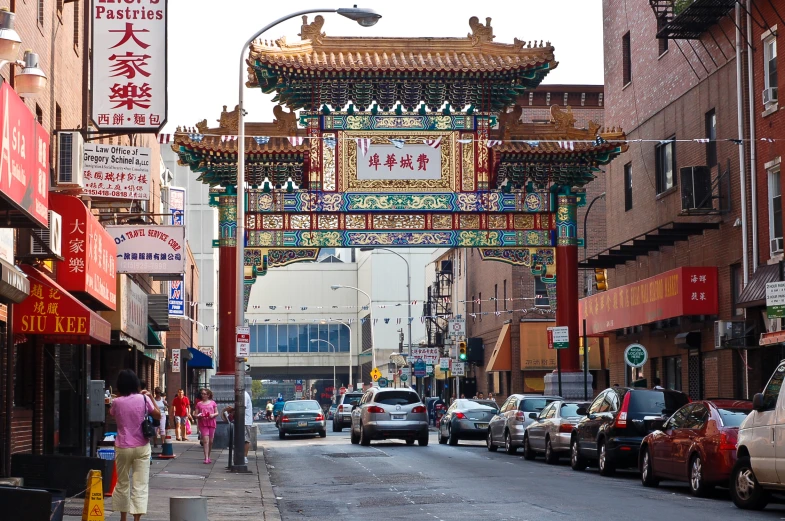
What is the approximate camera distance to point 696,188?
105ft

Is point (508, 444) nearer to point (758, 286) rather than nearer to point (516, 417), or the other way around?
point (516, 417)

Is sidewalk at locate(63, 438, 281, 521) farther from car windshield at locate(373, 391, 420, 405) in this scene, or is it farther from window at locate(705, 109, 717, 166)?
window at locate(705, 109, 717, 166)

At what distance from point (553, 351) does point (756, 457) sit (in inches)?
1640

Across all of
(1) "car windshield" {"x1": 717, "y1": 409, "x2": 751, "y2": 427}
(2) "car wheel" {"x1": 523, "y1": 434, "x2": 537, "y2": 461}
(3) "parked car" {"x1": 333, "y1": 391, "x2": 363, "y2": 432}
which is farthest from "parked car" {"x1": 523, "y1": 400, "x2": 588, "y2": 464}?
(3) "parked car" {"x1": 333, "y1": 391, "x2": 363, "y2": 432}

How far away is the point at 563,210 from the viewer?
37156 millimetres

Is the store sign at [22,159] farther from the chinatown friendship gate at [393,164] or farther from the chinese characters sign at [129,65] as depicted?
the chinatown friendship gate at [393,164]

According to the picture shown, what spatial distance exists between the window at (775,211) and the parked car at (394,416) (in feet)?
38.5

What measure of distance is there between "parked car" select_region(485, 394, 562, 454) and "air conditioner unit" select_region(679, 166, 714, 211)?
6.00 metres

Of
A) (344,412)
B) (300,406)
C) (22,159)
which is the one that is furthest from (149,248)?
(344,412)

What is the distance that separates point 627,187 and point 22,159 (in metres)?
29.6

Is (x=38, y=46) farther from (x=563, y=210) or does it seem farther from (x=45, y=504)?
(x=563, y=210)

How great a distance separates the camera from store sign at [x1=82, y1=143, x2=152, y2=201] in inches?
903

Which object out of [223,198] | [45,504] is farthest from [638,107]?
[45,504]

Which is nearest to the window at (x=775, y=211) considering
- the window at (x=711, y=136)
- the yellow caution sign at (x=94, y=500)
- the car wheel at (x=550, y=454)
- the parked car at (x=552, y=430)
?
the window at (x=711, y=136)
